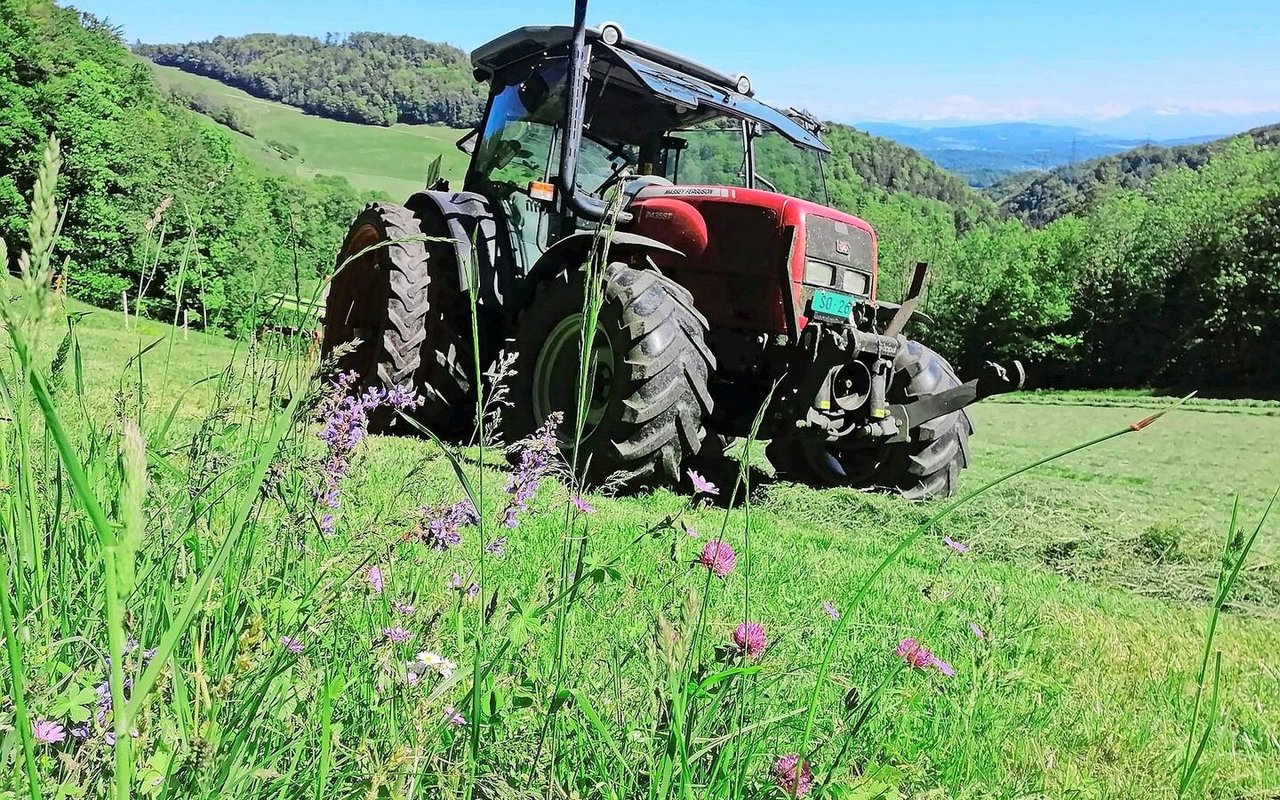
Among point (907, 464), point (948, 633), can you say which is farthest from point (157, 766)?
point (907, 464)

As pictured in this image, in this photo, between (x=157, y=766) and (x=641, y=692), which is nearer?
(x=157, y=766)

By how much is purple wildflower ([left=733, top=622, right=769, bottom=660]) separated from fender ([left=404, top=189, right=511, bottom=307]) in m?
4.59

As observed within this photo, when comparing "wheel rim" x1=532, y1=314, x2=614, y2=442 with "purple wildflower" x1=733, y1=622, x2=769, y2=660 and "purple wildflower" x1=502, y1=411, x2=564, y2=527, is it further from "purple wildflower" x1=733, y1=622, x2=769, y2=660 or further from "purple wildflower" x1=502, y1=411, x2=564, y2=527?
"purple wildflower" x1=733, y1=622, x2=769, y2=660

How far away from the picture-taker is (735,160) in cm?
598

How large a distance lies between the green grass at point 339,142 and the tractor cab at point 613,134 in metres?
76.4

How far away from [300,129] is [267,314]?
371ft

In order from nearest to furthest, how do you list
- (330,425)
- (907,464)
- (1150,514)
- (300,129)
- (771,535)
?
(330,425) → (771,535) → (907,464) → (1150,514) → (300,129)

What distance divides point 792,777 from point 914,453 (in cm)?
480

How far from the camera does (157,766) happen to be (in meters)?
0.79

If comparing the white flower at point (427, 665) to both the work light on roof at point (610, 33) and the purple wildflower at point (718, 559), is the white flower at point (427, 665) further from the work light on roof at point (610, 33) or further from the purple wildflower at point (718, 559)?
the work light on roof at point (610, 33)

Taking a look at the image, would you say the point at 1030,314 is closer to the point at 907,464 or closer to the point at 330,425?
the point at 907,464

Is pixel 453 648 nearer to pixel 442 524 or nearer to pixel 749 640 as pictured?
pixel 442 524

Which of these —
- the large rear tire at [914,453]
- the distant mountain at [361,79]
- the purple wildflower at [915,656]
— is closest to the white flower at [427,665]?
the purple wildflower at [915,656]

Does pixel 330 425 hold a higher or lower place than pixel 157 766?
higher
